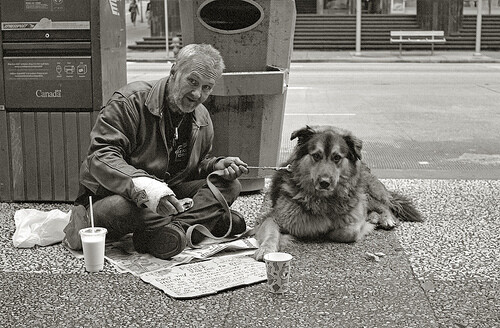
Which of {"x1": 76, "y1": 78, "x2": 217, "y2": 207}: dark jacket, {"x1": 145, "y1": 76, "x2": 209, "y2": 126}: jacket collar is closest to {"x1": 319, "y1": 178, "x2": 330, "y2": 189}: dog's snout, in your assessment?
{"x1": 76, "y1": 78, "x2": 217, "y2": 207}: dark jacket

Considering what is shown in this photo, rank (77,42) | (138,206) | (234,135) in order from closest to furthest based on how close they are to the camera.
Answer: (138,206) → (77,42) → (234,135)

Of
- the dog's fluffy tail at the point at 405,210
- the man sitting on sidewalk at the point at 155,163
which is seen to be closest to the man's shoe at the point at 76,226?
the man sitting on sidewalk at the point at 155,163

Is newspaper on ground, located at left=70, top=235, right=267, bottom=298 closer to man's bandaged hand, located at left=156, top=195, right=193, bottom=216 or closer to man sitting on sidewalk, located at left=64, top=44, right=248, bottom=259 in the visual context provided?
man sitting on sidewalk, located at left=64, top=44, right=248, bottom=259

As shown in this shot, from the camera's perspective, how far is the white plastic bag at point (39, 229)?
14.3 ft

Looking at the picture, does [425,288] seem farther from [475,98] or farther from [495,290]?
[475,98]

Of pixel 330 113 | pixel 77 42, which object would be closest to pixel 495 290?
pixel 77 42

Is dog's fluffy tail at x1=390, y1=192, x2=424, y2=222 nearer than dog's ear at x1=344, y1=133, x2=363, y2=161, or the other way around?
dog's ear at x1=344, y1=133, x2=363, y2=161

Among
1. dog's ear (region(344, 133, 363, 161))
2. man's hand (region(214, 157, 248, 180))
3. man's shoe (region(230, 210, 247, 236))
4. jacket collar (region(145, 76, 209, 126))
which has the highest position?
jacket collar (region(145, 76, 209, 126))

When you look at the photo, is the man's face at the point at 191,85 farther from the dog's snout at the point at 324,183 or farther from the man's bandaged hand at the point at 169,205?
the dog's snout at the point at 324,183

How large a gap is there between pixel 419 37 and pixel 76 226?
907 inches

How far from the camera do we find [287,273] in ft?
11.3

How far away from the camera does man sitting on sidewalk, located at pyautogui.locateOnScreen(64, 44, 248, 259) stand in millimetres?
3865

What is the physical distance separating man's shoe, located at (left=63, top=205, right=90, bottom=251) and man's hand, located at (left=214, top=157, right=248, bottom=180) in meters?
0.86

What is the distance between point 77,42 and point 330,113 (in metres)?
6.23
